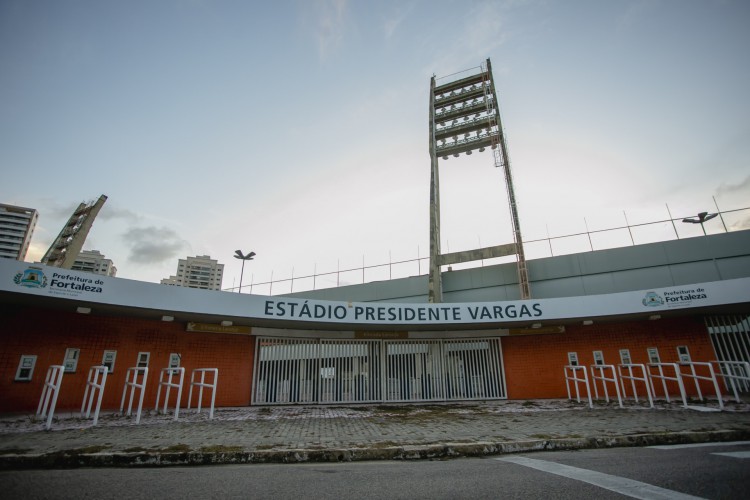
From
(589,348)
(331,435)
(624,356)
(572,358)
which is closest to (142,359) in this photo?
(331,435)

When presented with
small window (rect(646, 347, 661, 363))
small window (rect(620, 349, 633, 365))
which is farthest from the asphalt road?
small window (rect(646, 347, 661, 363))

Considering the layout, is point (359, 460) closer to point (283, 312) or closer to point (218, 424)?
point (218, 424)

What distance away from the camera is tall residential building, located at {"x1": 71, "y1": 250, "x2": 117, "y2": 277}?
83.5m

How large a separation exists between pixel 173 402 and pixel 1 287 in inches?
219

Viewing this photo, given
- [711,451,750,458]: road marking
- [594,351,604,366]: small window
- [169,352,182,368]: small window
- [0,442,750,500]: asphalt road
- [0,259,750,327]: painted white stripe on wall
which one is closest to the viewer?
[0,442,750,500]: asphalt road

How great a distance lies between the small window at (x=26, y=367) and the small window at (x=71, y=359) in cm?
63

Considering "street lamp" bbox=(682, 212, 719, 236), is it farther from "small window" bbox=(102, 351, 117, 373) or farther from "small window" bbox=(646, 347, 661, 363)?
"small window" bbox=(102, 351, 117, 373)

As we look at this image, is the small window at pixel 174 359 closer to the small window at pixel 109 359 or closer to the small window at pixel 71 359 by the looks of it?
the small window at pixel 109 359

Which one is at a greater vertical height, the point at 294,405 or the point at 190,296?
the point at 190,296

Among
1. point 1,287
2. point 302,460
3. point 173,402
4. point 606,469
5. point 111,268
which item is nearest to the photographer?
point 606,469

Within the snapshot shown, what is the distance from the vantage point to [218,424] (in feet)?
25.3

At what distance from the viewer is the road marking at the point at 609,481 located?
113 inches

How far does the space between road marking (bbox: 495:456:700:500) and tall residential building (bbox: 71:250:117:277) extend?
338 ft

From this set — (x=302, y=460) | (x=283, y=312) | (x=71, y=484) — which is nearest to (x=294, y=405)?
(x=283, y=312)
